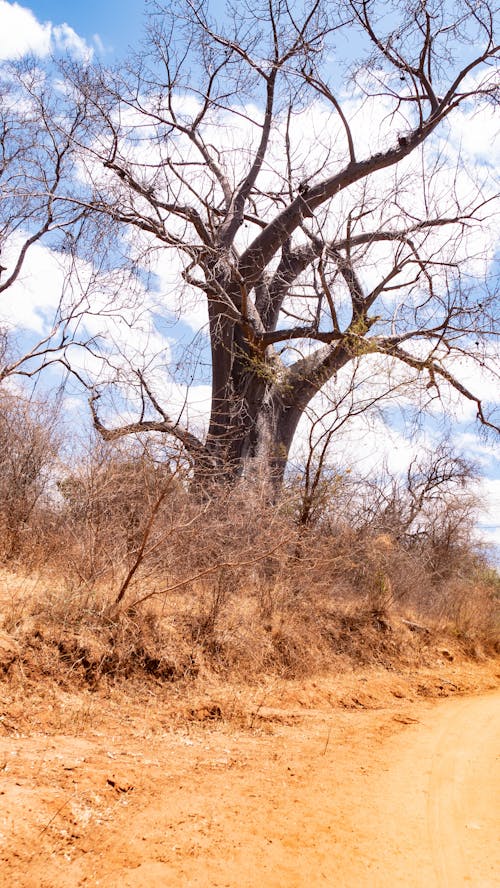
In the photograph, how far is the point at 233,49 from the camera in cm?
1055

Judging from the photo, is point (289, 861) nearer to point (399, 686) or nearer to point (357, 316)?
point (399, 686)

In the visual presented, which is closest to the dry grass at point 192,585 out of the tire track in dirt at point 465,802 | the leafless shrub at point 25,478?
the leafless shrub at point 25,478

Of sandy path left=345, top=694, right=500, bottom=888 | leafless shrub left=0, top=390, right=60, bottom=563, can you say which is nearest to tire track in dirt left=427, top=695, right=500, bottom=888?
sandy path left=345, top=694, right=500, bottom=888

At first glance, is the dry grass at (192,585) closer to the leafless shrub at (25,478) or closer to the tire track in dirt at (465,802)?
the leafless shrub at (25,478)

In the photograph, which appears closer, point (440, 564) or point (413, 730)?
point (413, 730)

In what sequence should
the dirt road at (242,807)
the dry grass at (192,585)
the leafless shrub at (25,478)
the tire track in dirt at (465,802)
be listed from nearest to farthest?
the dirt road at (242,807), the tire track in dirt at (465,802), the dry grass at (192,585), the leafless shrub at (25,478)

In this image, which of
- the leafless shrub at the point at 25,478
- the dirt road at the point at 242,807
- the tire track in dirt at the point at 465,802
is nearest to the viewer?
the dirt road at the point at 242,807

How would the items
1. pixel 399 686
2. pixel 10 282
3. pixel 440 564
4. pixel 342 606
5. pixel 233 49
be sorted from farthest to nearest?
pixel 440 564 → pixel 233 49 → pixel 10 282 → pixel 342 606 → pixel 399 686

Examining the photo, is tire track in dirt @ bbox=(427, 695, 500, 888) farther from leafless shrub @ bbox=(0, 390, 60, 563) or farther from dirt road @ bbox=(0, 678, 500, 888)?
leafless shrub @ bbox=(0, 390, 60, 563)

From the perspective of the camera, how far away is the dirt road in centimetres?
272

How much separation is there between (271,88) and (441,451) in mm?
7574

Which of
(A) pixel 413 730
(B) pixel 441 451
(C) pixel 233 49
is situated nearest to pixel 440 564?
(B) pixel 441 451

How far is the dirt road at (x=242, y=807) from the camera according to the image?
2.72 meters

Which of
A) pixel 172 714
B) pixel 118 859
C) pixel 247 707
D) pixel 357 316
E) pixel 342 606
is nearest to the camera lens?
pixel 118 859
